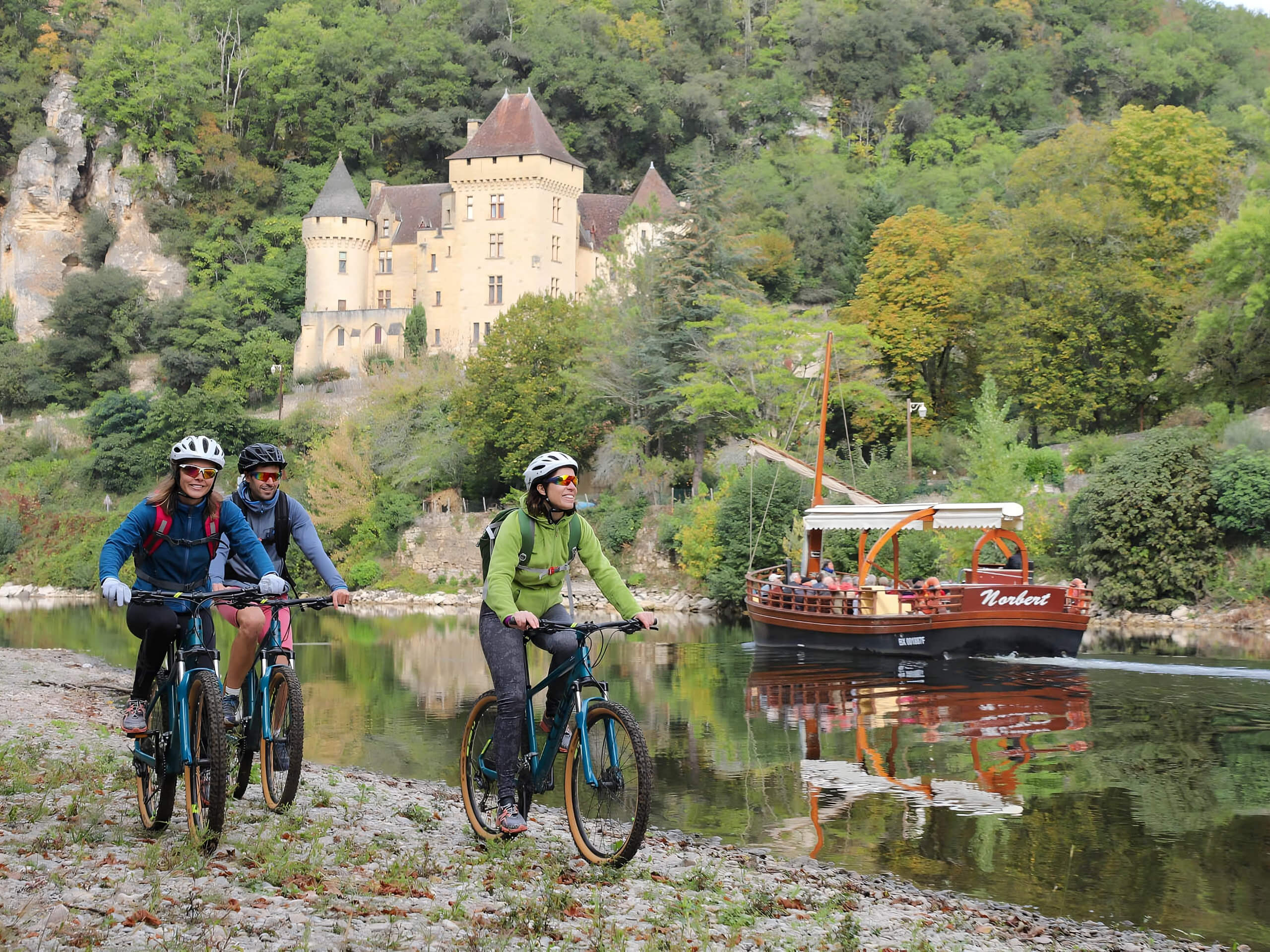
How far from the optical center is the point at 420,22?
94.1 metres

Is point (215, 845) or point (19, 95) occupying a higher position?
point (19, 95)

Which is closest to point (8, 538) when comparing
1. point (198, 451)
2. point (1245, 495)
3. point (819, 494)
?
point (819, 494)

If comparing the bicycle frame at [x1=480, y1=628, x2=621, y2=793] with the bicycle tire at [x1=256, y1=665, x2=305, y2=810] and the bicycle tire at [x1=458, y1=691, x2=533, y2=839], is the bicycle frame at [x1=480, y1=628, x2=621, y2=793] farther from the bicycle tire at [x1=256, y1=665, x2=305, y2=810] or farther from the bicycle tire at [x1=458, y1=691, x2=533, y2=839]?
the bicycle tire at [x1=256, y1=665, x2=305, y2=810]

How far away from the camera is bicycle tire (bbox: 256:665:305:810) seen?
8680mm

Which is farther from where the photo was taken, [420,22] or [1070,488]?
[420,22]

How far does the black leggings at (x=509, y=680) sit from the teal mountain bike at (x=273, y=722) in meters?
1.27

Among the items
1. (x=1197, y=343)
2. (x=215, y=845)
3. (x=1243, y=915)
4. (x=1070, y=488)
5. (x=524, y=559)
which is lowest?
(x=1243, y=915)

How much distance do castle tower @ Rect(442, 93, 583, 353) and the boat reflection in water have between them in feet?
168

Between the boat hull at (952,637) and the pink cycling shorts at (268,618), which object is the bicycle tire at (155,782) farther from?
the boat hull at (952,637)

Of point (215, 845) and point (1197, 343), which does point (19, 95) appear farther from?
point (215, 845)

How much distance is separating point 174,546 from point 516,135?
236 feet

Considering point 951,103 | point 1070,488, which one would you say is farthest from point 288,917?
point 951,103

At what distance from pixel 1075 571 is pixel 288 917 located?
35.5 metres

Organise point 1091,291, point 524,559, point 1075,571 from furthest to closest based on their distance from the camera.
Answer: point 1091,291
point 1075,571
point 524,559
